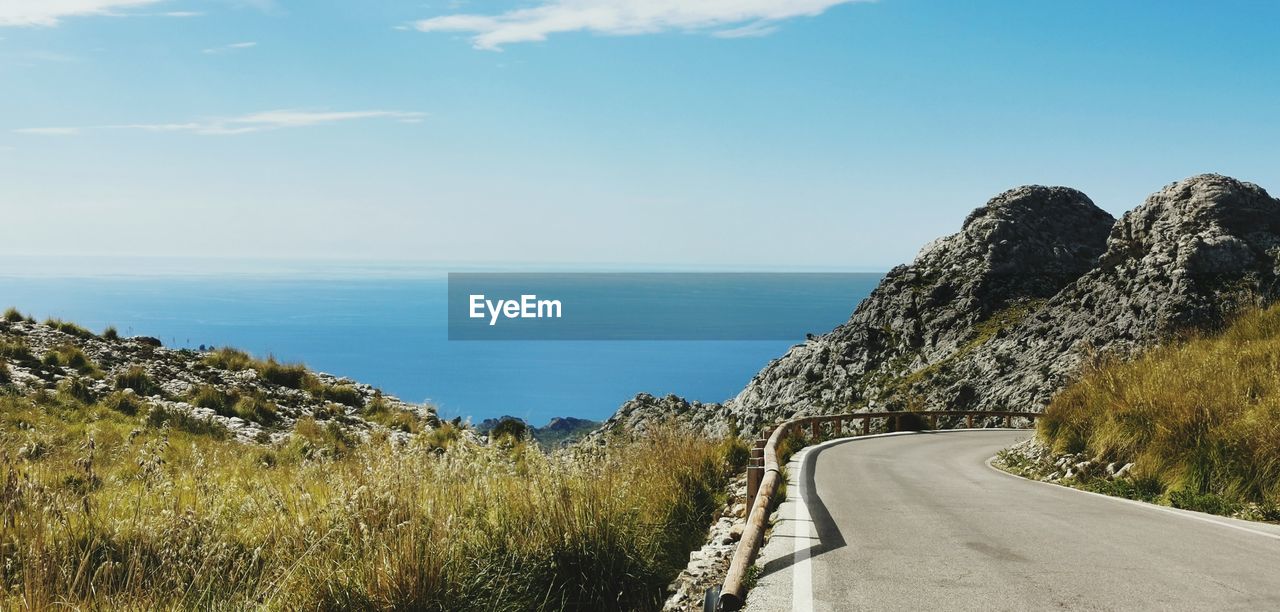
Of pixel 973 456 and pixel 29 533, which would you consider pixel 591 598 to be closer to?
pixel 29 533

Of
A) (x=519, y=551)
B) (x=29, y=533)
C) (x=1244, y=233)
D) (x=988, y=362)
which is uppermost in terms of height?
(x=1244, y=233)

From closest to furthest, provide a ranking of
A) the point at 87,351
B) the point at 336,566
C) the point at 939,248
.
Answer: the point at 336,566 < the point at 87,351 < the point at 939,248

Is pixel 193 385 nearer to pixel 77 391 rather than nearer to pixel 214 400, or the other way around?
pixel 214 400

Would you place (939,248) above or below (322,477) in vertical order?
above

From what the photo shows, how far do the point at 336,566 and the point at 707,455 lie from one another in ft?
31.9

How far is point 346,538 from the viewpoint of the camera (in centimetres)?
710

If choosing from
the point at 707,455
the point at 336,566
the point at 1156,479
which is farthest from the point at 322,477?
the point at 1156,479

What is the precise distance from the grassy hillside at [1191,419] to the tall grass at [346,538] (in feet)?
24.9

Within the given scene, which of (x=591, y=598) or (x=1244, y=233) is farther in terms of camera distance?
(x=1244, y=233)

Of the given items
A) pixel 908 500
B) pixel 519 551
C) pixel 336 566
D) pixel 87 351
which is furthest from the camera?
pixel 87 351

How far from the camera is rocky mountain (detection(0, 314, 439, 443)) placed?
21641mm

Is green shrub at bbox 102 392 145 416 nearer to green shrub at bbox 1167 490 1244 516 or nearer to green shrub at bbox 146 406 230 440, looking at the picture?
green shrub at bbox 146 406 230 440

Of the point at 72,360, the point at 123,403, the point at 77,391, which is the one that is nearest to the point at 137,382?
the point at 77,391

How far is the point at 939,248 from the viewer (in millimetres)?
87750
